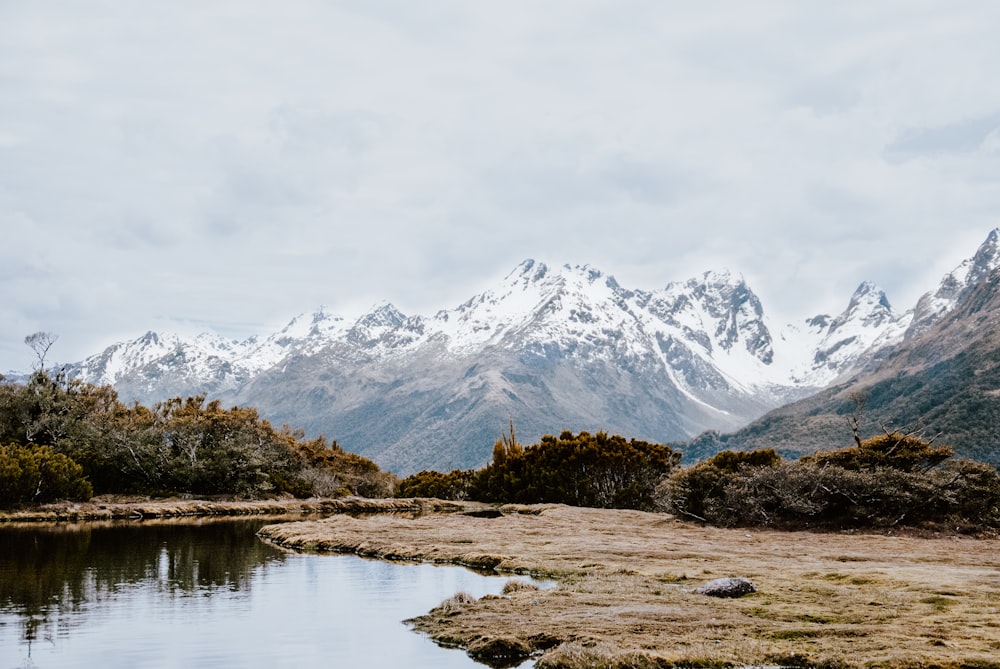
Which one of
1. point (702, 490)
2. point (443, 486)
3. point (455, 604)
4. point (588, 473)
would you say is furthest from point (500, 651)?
point (443, 486)

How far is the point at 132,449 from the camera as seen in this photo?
112500 millimetres

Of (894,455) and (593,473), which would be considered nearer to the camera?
(894,455)

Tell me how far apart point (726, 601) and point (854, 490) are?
3305 centimetres

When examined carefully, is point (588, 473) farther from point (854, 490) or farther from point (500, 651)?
point (500, 651)

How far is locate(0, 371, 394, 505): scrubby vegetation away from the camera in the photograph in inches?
3842

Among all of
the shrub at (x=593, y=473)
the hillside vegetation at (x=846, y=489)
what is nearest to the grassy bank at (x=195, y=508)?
the shrub at (x=593, y=473)

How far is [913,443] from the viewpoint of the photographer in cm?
6944

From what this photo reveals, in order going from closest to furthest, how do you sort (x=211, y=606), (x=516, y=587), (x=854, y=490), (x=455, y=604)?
(x=455, y=604), (x=211, y=606), (x=516, y=587), (x=854, y=490)

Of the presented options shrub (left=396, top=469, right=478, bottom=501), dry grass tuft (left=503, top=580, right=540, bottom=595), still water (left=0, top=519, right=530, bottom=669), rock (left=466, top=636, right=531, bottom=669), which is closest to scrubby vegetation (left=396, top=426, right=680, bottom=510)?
shrub (left=396, top=469, right=478, bottom=501)

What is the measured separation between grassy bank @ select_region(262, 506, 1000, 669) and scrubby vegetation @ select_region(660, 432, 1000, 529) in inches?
133

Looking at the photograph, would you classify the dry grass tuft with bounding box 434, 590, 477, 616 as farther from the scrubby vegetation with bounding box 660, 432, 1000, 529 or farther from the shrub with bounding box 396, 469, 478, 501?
the shrub with bounding box 396, 469, 478, 501

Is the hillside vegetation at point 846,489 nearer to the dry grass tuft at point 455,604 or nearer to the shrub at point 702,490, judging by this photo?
the shrub at point 702,490

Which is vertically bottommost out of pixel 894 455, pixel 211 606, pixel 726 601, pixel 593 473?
pixel 726 601

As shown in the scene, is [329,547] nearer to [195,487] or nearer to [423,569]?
[423,569]
